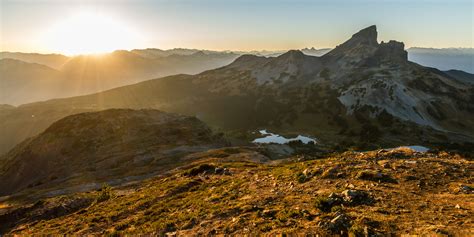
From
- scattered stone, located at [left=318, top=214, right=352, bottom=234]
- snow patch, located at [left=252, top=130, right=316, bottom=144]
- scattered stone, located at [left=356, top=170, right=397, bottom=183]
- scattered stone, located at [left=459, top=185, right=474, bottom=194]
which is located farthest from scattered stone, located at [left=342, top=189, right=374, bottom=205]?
snow patch, located at [left=252, top=130, right=316, bottom=144]

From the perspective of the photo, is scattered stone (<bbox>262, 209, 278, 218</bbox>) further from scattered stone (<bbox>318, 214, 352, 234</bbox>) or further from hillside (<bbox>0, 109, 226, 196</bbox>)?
hillside (<bbox>0, 109, 226, 196</bbox>)

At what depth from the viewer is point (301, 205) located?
20750 mm

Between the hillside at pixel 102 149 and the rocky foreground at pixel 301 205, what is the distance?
84.5ft

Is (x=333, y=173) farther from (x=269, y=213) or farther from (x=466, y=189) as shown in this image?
(x=466, y=189)

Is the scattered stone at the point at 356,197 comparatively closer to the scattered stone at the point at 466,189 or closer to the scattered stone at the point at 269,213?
the scattered stone at the point at 269,213

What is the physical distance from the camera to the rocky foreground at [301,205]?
16531 millimetres

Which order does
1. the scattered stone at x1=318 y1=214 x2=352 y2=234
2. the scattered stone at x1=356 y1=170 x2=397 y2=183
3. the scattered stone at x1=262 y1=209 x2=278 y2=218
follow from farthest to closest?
the scattered stone at x1=356 y1=170 x2=397 y2=183 < the scattered stone at x1=262 y1=209 x2=278 y2=218 < the scattered stone at x1=318 y1=214 x2=352 y2=234

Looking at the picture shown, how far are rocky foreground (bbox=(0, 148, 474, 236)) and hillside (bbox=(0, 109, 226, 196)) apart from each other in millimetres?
25766

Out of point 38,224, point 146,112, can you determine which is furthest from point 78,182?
point 146,112

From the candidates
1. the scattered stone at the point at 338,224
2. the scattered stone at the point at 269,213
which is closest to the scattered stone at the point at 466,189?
the scattered stone at the point at 338,224

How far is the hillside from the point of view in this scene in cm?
6569

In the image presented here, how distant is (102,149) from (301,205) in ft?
252

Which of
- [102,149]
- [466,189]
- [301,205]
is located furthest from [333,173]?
[102,149]

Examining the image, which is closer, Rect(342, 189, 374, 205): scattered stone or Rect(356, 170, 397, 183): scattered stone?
Rect(342, 189, 374, 205): scattered stone
